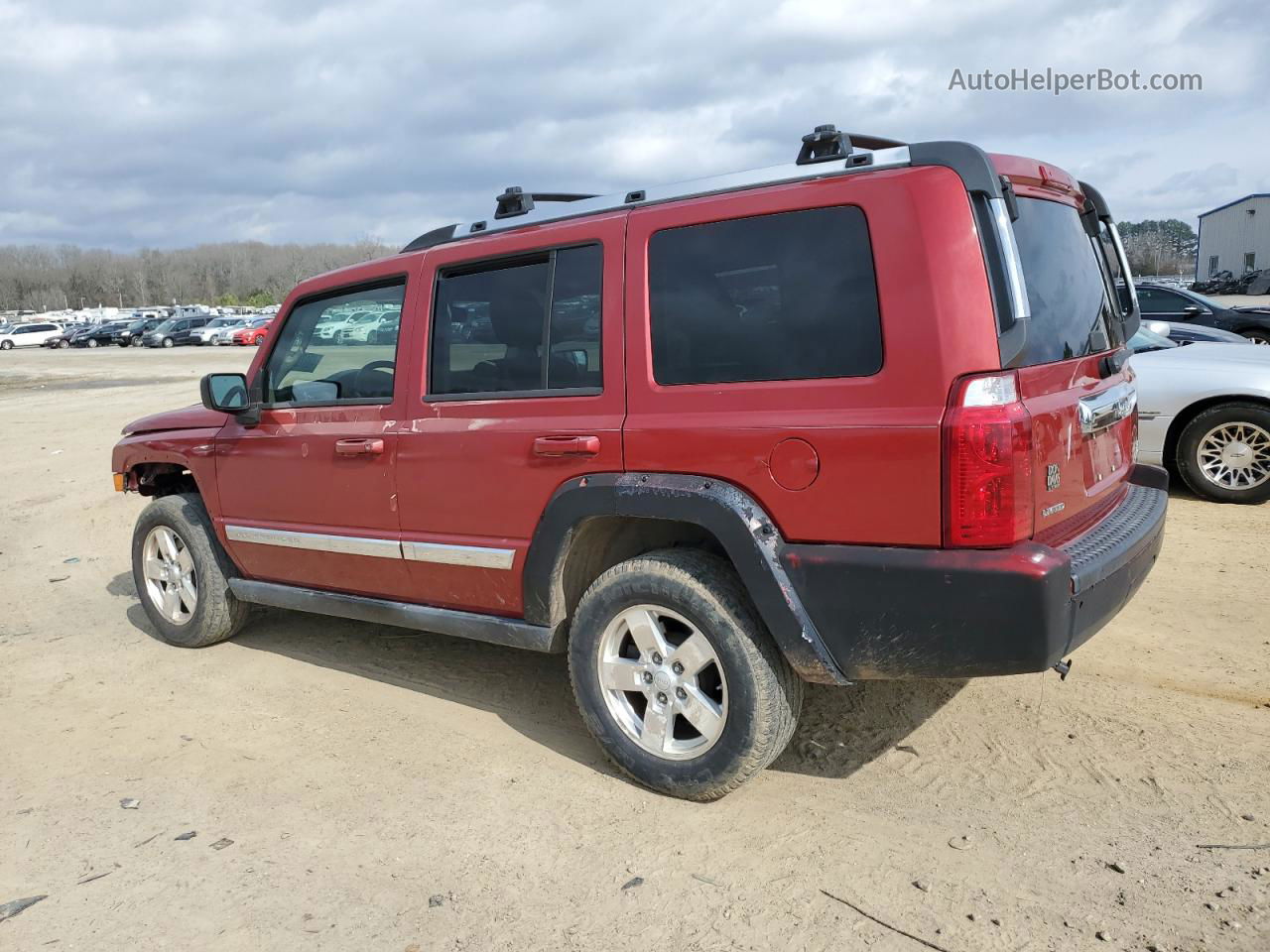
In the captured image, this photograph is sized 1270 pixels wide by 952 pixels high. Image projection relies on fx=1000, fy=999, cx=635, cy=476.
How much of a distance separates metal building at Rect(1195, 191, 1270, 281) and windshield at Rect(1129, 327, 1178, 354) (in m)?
60.8

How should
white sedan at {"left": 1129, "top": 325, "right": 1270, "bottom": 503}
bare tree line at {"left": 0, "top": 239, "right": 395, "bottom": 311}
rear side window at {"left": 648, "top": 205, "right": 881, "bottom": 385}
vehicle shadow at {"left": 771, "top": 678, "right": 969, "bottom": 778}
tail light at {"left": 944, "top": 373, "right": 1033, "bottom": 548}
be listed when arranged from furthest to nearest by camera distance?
bare tree line at {"left": 0, "top": 239, "right": 395, "bottom": 311}
white sedan at {"left": 1129, "top": 325, "right": 1270, "bottom": 503}
vehicle shadow at {"left": 771, "top": 678, "right": 969, "bottom": 778}
rear side window at {"left": 648, "top": 205, "right": 881, "bottom": 385}
tail light at {"left": 944, "top": 373, "right": 1033, "bottom": 548}

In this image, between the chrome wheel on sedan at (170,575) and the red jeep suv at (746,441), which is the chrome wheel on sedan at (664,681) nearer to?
the red jeep suv at (746,441)

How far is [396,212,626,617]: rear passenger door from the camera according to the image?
11.4ft

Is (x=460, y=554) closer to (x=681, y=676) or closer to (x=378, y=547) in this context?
(x=378, y=547)

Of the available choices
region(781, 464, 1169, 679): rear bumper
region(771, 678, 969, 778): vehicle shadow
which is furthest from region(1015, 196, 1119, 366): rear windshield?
region(771, 678, 969, 778): vehicle shadow

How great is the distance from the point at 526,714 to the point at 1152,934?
2432 mm

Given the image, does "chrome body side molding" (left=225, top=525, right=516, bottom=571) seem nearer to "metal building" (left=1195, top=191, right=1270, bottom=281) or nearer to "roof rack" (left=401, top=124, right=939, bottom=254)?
"roof rack" (left=401, top=124, right=939, bottom=254)

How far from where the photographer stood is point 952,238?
110 inches

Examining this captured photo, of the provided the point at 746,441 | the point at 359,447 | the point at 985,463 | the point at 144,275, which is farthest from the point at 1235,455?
the point at 144,275

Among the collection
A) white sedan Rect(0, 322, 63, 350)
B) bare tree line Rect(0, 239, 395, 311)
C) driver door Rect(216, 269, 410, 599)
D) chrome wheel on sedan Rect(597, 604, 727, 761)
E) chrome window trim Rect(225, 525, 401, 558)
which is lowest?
chrome wheel on sedan Rect(597, 604, 727, 761)

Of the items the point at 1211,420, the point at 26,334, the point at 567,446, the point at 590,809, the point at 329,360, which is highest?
the point at 26,334

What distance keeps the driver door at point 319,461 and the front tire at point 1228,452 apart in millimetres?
5745

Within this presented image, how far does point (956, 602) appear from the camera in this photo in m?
2.79

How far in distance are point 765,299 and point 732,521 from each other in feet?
2.28
